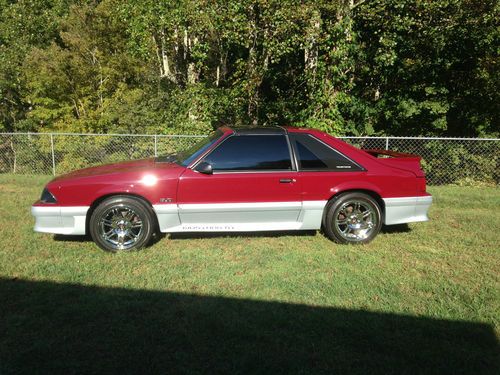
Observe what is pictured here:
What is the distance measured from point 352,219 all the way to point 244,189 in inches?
59.2

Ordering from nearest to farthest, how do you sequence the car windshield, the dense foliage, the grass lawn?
the grass lawn
the car windshield
the dense foliage

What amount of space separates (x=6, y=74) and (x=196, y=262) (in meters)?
14.3

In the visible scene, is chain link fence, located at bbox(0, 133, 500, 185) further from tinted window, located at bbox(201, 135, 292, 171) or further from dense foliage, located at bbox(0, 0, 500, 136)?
tinted window, located at bbox(201, 135, 292, 171)

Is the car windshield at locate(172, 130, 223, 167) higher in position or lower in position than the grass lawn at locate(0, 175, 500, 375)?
higher

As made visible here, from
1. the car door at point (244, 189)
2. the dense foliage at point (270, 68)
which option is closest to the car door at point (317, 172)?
the car door at point (244, 189)

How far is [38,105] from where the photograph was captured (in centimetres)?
1537

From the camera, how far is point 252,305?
3.82 meters

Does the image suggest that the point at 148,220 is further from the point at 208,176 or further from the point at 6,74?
the point at 6,74

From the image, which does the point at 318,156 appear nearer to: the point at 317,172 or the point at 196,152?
the point at 317,172

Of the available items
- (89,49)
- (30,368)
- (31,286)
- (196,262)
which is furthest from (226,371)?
(89,49)

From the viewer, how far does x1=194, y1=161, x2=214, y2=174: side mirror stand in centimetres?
510


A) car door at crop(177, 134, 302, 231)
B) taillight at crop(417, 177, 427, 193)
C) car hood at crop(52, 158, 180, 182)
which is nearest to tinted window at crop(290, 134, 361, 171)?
car door at crop(177, 134, 302, 231)

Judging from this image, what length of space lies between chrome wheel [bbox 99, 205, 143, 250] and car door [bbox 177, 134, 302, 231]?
1.87ft

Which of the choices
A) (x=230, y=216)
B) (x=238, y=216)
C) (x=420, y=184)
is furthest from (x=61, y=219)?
(x=420, y=184)
